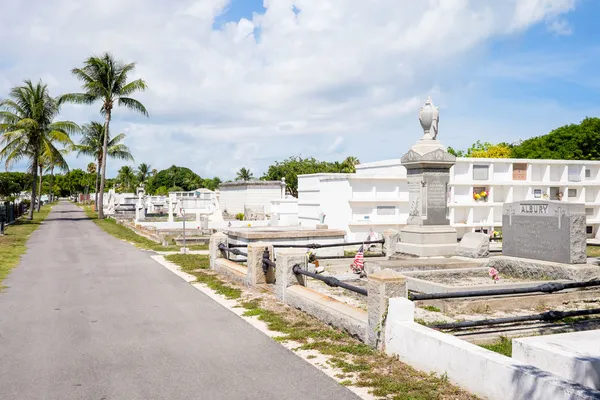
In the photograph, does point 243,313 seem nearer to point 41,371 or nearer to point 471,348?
point 41,371

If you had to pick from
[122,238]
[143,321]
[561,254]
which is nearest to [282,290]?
[143,321]

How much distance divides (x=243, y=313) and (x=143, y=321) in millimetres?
1728

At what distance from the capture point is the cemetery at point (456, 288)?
193 inches

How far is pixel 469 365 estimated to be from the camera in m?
5.29

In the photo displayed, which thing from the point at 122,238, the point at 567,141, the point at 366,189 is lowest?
the point at 122,238

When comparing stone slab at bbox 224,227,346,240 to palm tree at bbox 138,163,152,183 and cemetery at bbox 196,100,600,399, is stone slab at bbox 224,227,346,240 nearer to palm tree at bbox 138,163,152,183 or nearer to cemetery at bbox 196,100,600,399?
cemetery at bbox 196,100,600,399

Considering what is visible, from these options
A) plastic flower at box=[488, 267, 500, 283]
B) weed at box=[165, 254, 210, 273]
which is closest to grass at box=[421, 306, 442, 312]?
plastic flower at box=[488, 267, 500, 283]

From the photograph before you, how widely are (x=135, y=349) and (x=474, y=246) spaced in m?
10.00

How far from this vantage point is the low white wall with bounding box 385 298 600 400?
427cm

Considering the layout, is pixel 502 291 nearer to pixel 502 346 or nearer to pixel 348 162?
pixel 502 346

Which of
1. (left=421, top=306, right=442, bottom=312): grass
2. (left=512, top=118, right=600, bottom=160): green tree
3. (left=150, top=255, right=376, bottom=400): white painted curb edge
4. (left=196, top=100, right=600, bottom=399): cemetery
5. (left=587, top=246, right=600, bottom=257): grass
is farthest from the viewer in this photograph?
(left=512, top=118, right=600, bottom=160): green tree

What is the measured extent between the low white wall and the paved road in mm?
1056

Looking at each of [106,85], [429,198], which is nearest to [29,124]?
[106,85]

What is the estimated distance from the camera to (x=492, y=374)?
4965 millimetres
